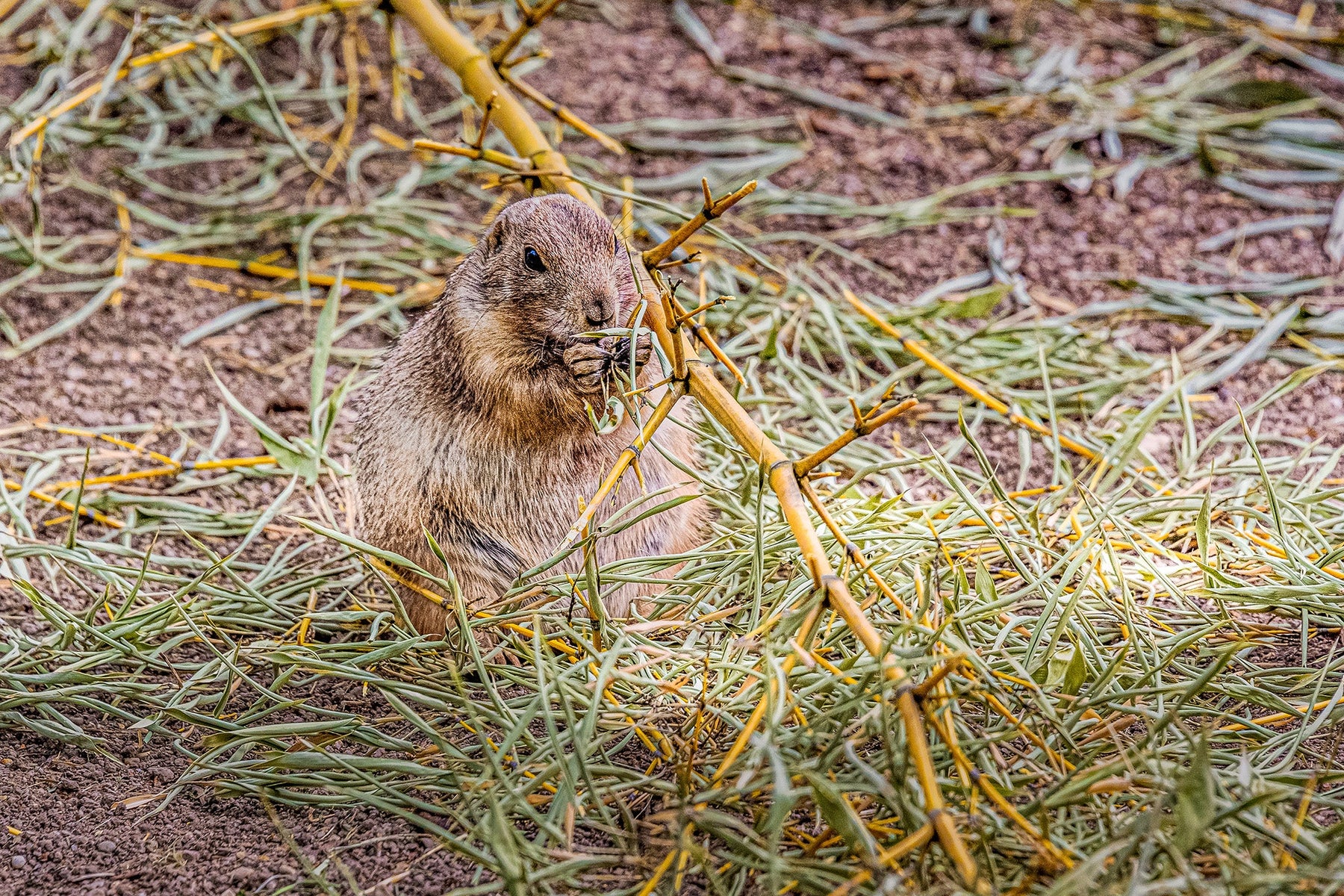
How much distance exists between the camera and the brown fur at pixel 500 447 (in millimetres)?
2986

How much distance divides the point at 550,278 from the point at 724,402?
65cm

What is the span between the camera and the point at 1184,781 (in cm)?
186

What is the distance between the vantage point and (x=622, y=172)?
17.0 ft

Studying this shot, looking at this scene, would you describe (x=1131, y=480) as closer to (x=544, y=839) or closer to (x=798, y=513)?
(x=798, y=513)

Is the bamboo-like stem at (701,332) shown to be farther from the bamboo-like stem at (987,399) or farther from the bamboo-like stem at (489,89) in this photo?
the bamboo-like stem at (987,399)

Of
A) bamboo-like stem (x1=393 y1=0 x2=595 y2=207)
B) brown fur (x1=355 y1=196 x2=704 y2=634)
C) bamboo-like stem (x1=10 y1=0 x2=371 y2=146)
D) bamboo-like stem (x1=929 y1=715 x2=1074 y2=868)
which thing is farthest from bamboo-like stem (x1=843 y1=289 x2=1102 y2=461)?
bamboo-like stem (x1=10 y1=0 x2=371 y2=146)

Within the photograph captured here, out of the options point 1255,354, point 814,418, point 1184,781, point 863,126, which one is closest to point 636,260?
point 814,418

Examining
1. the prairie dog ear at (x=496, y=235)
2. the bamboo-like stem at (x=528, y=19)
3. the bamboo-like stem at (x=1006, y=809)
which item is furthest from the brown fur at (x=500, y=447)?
the bamboo-like stem at (x=1006, y=809)

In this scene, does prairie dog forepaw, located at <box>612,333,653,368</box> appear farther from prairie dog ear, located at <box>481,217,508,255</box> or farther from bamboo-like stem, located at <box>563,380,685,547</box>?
prairie dog ear, located at <box>481,217,508,255</box>

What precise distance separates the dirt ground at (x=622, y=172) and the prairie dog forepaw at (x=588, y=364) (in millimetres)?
1079

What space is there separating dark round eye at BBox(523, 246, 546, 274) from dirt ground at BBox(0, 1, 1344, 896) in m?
1.30

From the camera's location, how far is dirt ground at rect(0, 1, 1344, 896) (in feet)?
7.75

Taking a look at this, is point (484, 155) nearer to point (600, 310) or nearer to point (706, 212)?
point (600, 310)

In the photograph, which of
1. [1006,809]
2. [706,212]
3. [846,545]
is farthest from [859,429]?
[1006,809]
